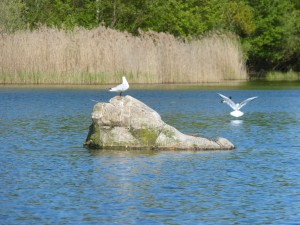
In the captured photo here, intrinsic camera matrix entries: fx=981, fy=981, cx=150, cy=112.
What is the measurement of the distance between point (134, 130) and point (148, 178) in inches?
148

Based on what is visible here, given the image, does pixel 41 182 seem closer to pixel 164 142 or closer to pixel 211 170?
pixel 211 170

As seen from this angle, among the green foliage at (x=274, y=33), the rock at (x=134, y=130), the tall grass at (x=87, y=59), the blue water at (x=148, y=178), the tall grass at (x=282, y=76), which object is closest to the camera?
the blue water at (x=148, y=178)

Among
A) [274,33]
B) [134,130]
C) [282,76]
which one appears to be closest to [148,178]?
[134,130]

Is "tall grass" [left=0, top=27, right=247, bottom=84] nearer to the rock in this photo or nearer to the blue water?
the blue water

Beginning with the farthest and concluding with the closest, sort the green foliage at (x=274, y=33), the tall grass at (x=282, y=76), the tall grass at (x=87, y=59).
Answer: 1. the green foliage at (x=274, y=33)
2. the tall grass at (x=282, y=76)
3. the tall grass at (x=87, y=59)

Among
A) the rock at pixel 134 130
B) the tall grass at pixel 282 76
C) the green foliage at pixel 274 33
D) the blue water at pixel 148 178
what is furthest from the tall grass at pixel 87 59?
the rock at pixel 134 130

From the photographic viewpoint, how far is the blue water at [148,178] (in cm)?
1327

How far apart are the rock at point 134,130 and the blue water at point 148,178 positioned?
1.42ft

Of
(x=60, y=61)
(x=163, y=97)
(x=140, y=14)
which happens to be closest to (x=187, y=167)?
(x=163, y=97)

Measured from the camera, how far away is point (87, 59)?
47.1 metres

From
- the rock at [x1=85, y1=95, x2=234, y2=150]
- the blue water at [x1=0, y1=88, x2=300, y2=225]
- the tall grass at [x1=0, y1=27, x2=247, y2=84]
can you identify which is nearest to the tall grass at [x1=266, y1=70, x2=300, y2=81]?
the tall grass at [x1=0, y1=27, x2=247, y2=84]

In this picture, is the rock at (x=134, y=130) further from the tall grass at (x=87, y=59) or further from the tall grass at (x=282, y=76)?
the tall grass at (x=282, y=76)

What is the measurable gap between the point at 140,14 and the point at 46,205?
175ft

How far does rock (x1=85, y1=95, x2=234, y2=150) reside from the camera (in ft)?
65.9
